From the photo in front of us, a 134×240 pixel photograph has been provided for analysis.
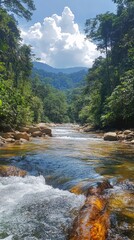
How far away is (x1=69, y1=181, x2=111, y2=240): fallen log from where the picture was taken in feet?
12.7

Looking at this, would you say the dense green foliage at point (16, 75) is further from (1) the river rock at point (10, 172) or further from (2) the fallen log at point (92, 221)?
(2) the fallen log at point (92, 221)

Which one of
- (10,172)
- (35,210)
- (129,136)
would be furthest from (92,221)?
(129,136)

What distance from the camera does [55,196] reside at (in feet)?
20.1

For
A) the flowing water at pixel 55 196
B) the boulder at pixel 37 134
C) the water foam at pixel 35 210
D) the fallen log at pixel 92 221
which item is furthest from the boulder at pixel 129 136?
the fallen log at pixel 92 221

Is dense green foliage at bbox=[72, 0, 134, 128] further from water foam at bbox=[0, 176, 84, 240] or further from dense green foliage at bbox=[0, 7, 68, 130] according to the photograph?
water foam at bbox=[0, 176, 84, 240]

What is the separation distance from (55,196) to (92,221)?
2.02m

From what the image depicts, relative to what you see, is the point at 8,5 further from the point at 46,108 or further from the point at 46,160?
the point at 46,108

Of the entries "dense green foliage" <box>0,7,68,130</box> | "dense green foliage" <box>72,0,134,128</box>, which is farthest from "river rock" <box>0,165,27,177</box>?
"dense green foliage" <box>72,0,134,128</box>

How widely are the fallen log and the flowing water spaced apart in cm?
17

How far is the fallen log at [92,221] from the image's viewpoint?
3862mm

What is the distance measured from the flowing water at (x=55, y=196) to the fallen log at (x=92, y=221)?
0.55 feet

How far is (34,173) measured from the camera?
8.83 m

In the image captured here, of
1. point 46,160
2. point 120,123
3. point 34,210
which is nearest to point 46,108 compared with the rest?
point 120,123

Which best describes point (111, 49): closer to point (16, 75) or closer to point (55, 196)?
point (16, 75)
